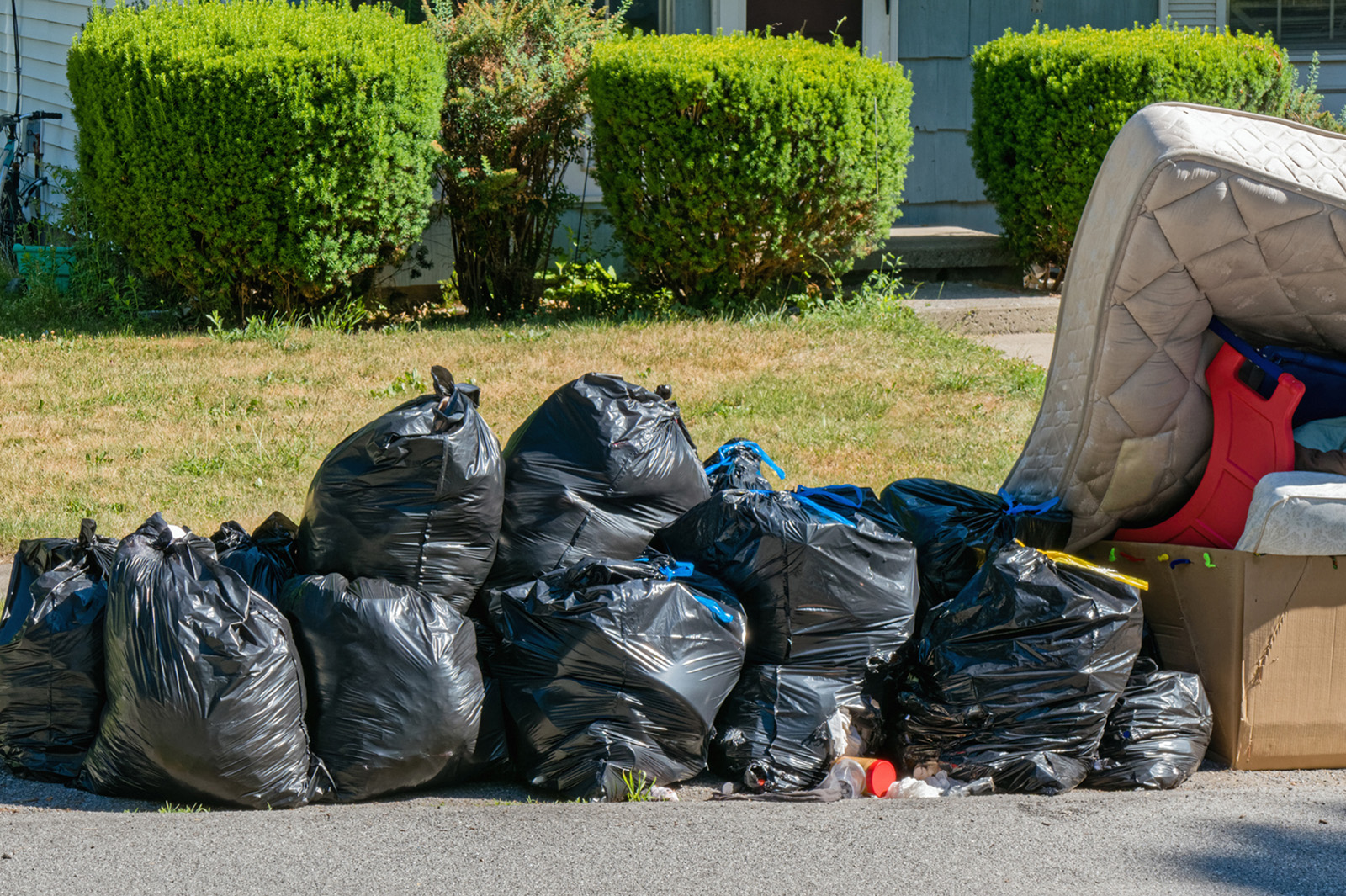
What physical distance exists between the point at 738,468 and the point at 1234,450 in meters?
1.55

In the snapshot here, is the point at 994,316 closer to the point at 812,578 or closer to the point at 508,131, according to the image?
the point at 508,131

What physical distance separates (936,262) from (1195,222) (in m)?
6.27

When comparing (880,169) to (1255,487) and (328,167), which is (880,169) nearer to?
(328,167)

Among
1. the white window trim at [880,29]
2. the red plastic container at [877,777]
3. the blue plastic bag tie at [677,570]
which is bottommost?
the red plastic container at [877,777]

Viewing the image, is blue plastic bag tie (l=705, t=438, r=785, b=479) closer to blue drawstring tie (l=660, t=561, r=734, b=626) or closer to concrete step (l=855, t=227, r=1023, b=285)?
blue drawstring tie (l=660, t=561, r=734, b=626)

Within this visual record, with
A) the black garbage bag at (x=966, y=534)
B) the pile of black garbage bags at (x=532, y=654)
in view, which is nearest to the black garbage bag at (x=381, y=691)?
the pile of black garbage bags at (x=532, y=654)

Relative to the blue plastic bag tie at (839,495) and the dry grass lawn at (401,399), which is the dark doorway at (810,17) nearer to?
the dry grass lawn at (401,399)

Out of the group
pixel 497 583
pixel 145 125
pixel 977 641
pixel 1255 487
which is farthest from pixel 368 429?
pixel 145 125

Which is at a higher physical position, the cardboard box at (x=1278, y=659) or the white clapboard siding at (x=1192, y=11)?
the white clapboard siding at (x=1192, y=11)

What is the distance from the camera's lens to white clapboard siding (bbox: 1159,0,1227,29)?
11.5 meters

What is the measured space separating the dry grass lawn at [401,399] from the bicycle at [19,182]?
4.02 meters

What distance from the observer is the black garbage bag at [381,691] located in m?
3.34

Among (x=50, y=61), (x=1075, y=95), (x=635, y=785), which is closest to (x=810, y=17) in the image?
(x=1075, y=95)

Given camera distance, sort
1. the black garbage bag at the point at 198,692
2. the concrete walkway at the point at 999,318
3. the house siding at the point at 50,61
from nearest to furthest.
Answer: the black garbage bag at the point at 198,692 → the concrete walkway at the point at 999,318 → the house siding at the point at 50,61
